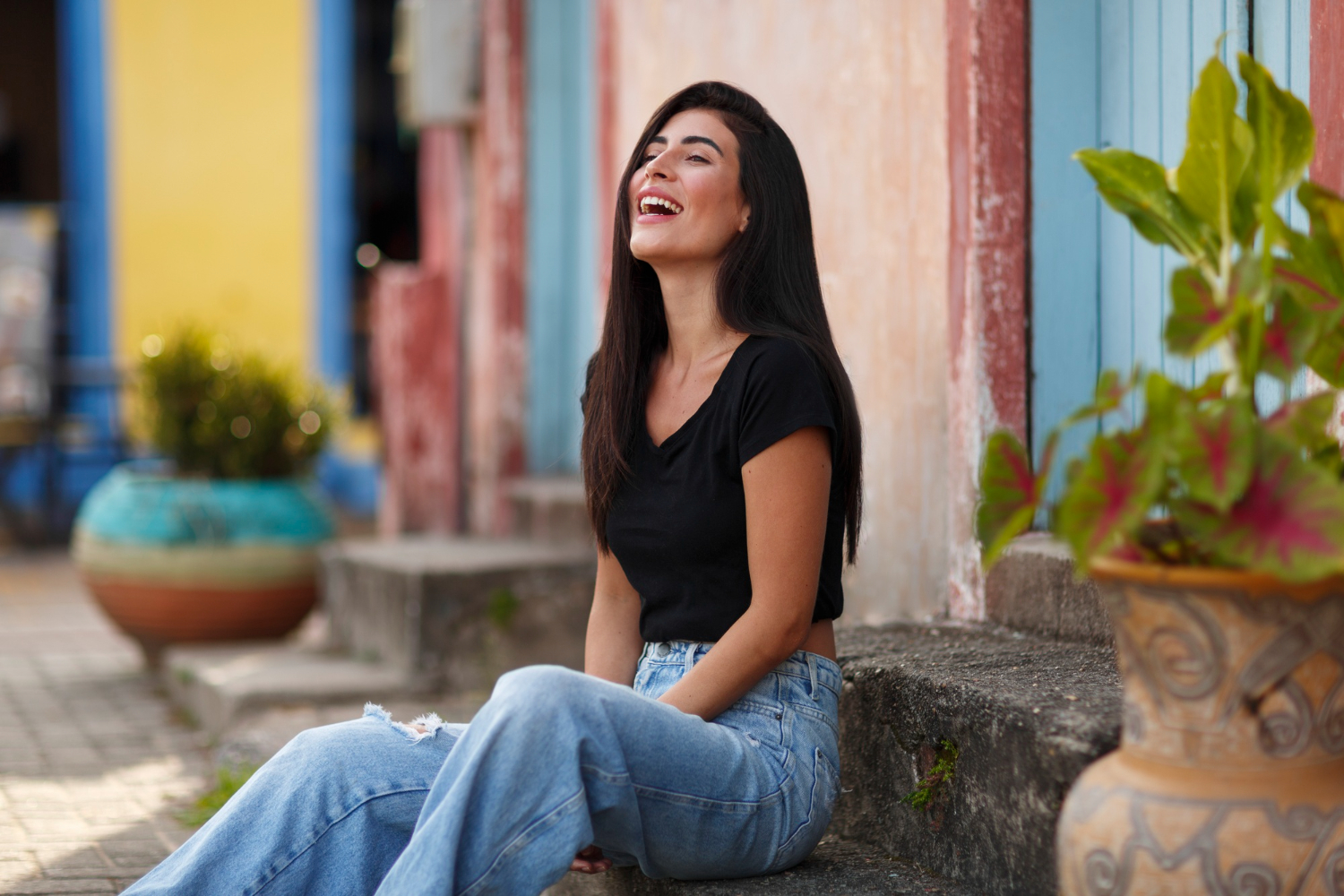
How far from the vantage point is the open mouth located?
97.7 inches

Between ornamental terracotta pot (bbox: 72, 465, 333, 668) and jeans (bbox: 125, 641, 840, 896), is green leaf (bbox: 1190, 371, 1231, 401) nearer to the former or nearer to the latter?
jeans (bbox: 125, 641, 840, 896)

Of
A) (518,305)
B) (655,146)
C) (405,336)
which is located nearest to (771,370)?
(655,146)

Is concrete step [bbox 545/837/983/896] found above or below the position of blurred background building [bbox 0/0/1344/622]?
below

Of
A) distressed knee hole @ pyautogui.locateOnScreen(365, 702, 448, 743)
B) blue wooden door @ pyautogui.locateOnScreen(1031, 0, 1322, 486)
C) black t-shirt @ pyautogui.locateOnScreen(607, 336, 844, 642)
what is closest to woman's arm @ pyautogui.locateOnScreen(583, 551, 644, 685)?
black t-shirt @ pyautogui.locateOnScreen(607, 336, 844, 642)

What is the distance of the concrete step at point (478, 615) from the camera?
179 inches

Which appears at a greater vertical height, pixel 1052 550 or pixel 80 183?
pixel 80 183

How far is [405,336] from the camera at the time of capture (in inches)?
237

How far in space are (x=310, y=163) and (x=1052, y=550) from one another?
843 cm

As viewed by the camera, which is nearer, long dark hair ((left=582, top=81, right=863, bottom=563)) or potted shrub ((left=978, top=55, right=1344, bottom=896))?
potted shrub ((left=978, top=55, right=1344, bottom=896))

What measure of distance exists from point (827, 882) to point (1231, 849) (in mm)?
842

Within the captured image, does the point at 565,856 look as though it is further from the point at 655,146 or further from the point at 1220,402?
the point at 655,146

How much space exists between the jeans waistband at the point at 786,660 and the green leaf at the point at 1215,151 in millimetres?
976

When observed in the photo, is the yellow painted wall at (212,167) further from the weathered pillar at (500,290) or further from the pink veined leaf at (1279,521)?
the pink veined leaf at (1279,521)

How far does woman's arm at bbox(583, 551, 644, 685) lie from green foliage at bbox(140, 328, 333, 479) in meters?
3.18
